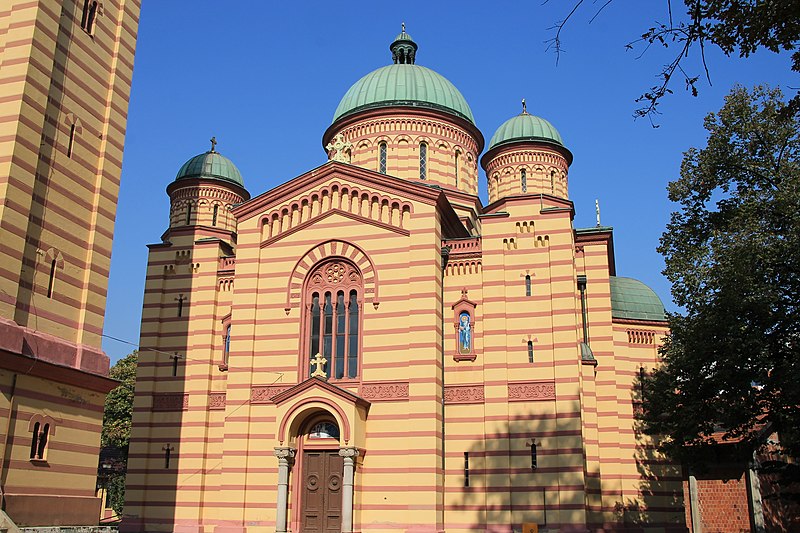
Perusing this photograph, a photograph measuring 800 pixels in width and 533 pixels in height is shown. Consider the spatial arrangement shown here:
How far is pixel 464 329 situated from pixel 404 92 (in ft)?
45.1

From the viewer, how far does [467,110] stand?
3741cm

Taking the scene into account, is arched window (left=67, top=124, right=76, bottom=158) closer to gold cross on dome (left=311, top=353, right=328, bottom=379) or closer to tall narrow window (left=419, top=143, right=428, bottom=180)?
gold cross on dome (left=311, top=353, right=328, bottom=379)

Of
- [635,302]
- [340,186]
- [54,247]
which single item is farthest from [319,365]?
[635,302]

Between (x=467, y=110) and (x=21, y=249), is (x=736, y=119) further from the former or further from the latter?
(x=21, y=249)

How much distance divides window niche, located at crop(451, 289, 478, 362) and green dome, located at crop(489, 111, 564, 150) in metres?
10.7

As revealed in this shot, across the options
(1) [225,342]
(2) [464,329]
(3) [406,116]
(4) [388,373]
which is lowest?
(4) [388,373]

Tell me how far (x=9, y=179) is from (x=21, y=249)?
1.63m

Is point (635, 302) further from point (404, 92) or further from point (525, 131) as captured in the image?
point (404, 92)

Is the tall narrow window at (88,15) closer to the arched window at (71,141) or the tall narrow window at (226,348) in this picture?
the arched window at (71,141)

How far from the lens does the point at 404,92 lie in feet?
117

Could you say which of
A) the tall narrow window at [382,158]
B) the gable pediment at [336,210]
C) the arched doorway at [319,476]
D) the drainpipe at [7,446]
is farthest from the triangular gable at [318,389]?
the tall narrow window at [382,158]

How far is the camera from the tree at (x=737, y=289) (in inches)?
802

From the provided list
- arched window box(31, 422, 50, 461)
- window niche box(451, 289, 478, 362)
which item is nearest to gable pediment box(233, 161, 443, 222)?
window niche box(451, 289, 478, 362)

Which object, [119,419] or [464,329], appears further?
[119,419]
